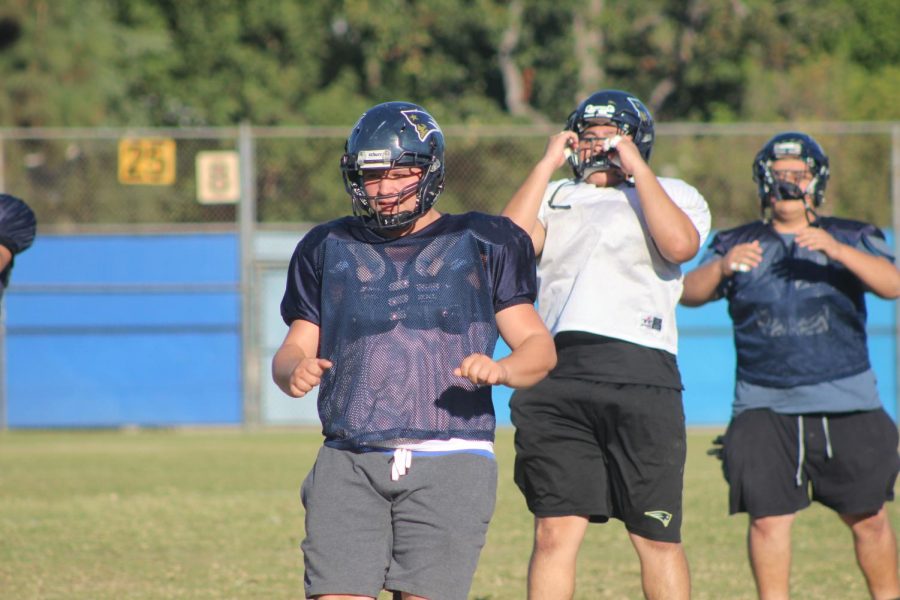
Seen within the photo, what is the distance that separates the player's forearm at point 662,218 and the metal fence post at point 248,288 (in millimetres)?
10714

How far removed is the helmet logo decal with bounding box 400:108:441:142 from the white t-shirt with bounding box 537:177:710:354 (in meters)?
1.14

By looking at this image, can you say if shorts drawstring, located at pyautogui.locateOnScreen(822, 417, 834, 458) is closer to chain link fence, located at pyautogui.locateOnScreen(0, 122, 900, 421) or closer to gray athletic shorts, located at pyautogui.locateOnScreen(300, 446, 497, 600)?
gray athletic shorts, located at pyautogui.locateOnScreen(300, 446, 497, 600)

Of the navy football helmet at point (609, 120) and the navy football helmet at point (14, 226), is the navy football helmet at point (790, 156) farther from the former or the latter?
the navy football helmet at point (14, 226)

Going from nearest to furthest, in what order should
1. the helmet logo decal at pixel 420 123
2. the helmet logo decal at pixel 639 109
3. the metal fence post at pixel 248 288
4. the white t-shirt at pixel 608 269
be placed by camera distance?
the helmet logo decal at pixel 420 123, the white t-shirt at pixel 608 269, the helmet logo decal at pixel 639 109, the metal fence post at pixel 248 288

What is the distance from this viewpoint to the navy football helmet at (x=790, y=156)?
5.72 metres

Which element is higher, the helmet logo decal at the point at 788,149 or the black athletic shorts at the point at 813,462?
the helmet logo decal at the point at 788,149

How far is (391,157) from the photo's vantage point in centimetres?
402

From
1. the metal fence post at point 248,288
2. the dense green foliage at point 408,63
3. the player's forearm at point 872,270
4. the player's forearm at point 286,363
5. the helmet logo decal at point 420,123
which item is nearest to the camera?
the player's forearm at point 286,363

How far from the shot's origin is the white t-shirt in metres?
5.09

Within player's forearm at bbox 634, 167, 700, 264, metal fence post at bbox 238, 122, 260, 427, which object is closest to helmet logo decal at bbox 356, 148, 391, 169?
player's forearm at bbox 634, 167, 700, 264

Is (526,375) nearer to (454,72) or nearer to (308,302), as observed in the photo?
(308,302)

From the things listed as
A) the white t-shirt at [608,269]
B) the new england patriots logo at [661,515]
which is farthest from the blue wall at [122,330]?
the new england patriots logo at [661,515]

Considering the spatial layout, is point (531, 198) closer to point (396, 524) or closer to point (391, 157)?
point (391, 157)

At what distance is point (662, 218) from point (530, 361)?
1.23 metres
